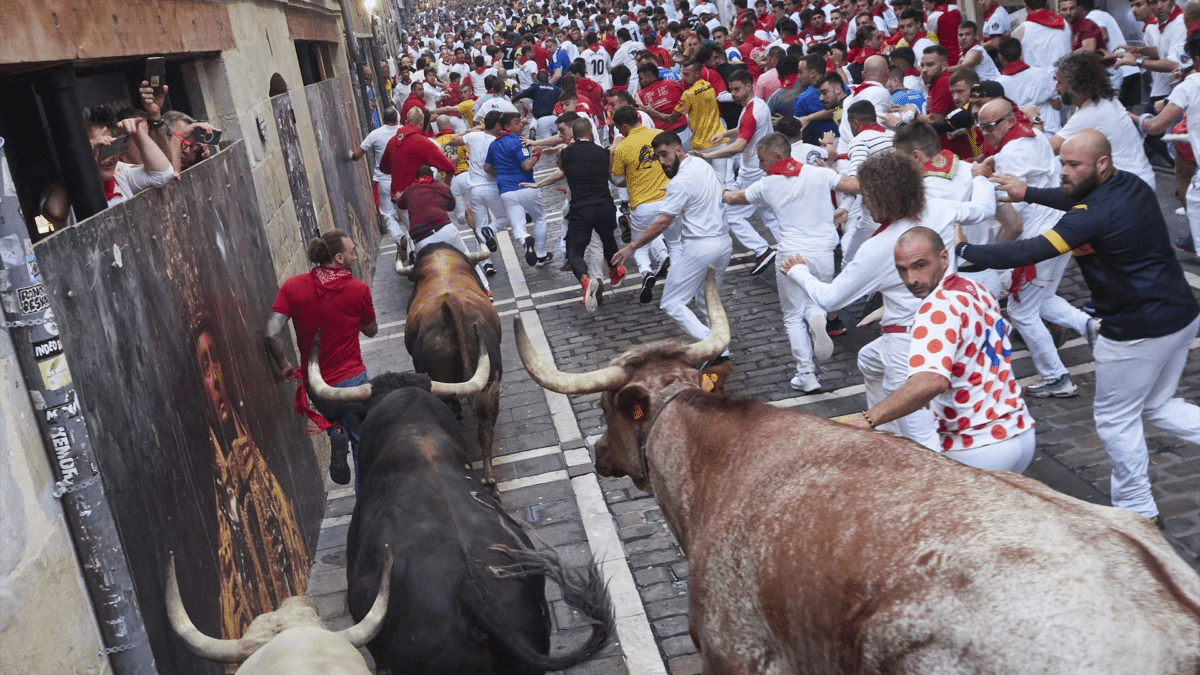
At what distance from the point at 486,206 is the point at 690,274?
588cm

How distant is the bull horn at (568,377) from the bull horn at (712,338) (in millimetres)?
351

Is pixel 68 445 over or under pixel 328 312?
over

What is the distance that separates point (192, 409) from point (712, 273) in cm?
280

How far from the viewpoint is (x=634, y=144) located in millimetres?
11781

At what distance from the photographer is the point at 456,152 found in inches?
692

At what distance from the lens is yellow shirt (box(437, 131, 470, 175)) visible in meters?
16.7

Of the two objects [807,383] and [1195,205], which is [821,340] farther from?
[1195,205]

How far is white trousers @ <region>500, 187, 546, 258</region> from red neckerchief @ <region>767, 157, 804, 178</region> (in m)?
5.88

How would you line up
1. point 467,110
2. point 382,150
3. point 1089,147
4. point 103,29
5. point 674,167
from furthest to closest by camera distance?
point 467,110, point 382,150, point 674,167, point 1089,147, point 103,29

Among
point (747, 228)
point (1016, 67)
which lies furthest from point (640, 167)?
point (1016, 67)

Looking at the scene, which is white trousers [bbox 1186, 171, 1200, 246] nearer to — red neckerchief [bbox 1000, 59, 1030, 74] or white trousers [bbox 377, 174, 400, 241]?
red neckerchief [bbox 1000, 59, 1030, 74]

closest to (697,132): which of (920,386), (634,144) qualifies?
(634,144)

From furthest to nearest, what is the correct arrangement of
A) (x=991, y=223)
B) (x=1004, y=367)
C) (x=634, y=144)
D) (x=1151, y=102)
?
(x=1151, y=102) < (x=634, y=144) < (x=991, y=223) < (x=1004, y=367)

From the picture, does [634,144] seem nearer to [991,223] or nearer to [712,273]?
[991,223]
